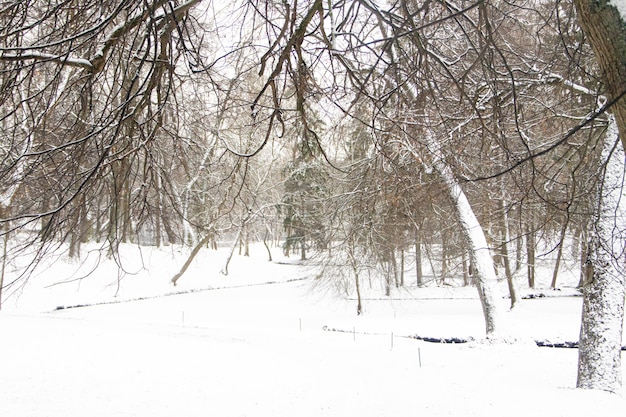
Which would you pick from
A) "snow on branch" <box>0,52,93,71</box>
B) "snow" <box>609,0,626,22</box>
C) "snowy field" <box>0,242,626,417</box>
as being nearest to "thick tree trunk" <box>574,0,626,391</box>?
"snowy field" <box>0,242,626,417</box>

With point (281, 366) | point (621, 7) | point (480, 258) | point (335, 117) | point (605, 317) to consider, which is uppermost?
point (335, 117)

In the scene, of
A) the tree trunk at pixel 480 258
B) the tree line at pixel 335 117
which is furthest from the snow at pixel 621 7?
the tree trunk at pixel 480 258

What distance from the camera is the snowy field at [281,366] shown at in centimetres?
651

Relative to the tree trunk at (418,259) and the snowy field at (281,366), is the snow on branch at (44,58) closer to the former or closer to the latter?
the snowy field at (281,366)

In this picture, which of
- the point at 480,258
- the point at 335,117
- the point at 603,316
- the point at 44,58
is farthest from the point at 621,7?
the point at 480,258

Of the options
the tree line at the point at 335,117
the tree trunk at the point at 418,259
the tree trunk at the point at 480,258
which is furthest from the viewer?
the tree trunk at the point at 418,259

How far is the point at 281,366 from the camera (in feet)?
30.6

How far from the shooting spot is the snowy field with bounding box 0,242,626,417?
6.51m

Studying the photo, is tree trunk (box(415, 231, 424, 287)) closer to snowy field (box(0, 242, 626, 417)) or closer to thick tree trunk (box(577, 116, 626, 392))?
snowy field (box(0, 242, 626, 417))

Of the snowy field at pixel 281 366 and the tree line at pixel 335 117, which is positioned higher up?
the tree line at pixel 335 117

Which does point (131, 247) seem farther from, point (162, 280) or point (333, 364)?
point (333, 364)

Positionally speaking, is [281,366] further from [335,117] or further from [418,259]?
[418,259]

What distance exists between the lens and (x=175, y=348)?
10766mm

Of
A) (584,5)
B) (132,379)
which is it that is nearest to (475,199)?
(132,379)
